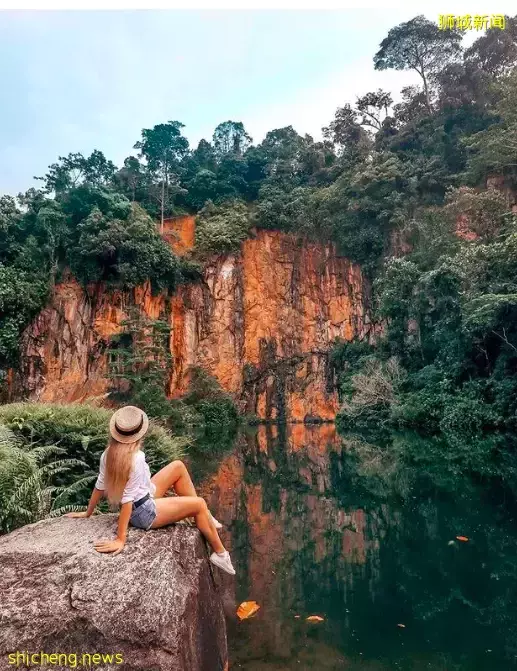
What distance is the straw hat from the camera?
288 cm

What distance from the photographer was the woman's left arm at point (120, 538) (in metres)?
2.58

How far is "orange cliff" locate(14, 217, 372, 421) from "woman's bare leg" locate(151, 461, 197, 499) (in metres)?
20.0

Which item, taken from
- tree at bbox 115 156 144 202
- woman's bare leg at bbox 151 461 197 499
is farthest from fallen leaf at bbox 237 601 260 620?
tree at bbox 115 156 144 202

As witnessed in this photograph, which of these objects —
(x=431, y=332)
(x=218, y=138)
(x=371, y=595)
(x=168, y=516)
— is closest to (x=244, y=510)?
(x=371, y=595)

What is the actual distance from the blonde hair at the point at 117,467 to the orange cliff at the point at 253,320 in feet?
66.5

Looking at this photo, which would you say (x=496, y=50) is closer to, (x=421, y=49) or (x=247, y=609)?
(x=421, y=49)

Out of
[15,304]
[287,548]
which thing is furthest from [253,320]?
[287,548]

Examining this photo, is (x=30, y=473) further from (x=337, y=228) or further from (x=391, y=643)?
(x=337, y=228)

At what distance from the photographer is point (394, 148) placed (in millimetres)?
25672

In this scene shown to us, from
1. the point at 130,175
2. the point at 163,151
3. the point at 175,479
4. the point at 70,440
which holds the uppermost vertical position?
the point at 163,151

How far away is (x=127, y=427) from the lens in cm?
288

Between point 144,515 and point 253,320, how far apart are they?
23.4 m

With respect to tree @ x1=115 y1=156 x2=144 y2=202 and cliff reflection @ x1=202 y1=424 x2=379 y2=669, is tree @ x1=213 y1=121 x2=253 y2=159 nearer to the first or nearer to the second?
tree @ x1=115 y1=156 x2=144 y2=202

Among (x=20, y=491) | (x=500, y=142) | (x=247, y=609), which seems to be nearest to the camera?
(x=20, y=491)
